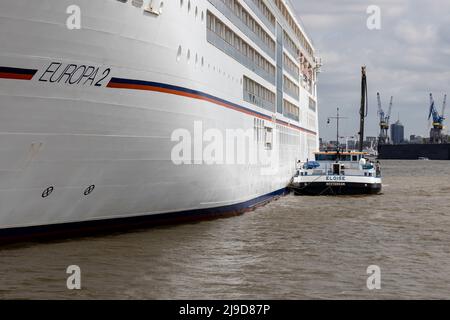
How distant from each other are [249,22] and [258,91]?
3604mm

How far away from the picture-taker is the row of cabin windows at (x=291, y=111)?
144 ft

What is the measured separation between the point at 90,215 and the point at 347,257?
278 inches

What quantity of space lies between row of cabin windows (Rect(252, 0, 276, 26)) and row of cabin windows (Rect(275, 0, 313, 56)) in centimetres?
256

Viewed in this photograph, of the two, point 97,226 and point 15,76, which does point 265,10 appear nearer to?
point 97,226

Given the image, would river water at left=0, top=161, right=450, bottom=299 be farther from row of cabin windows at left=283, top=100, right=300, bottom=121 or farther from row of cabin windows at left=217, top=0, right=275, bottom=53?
row of cabin windows at left=283, top=100, right=300, bottom=121

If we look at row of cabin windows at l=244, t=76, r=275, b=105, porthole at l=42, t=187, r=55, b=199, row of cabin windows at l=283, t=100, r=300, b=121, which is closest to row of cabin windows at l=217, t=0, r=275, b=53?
row of cabin windows at l=244, t=76, r=275, b=105

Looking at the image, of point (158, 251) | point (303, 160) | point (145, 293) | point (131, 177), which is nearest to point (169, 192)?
point (131, 177)

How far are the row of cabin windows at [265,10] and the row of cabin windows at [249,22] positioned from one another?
3.49ft

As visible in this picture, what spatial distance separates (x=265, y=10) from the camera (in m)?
36.2

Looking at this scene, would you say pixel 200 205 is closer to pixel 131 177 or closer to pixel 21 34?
pixel 131 177

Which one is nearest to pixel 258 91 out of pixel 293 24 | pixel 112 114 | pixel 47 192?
pixel 112 114

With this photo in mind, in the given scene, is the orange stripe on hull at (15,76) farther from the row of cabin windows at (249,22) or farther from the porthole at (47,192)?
the row of cabin windows at (249,22)

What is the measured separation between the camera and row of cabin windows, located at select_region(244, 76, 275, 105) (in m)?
30.6

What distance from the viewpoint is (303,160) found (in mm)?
53750
